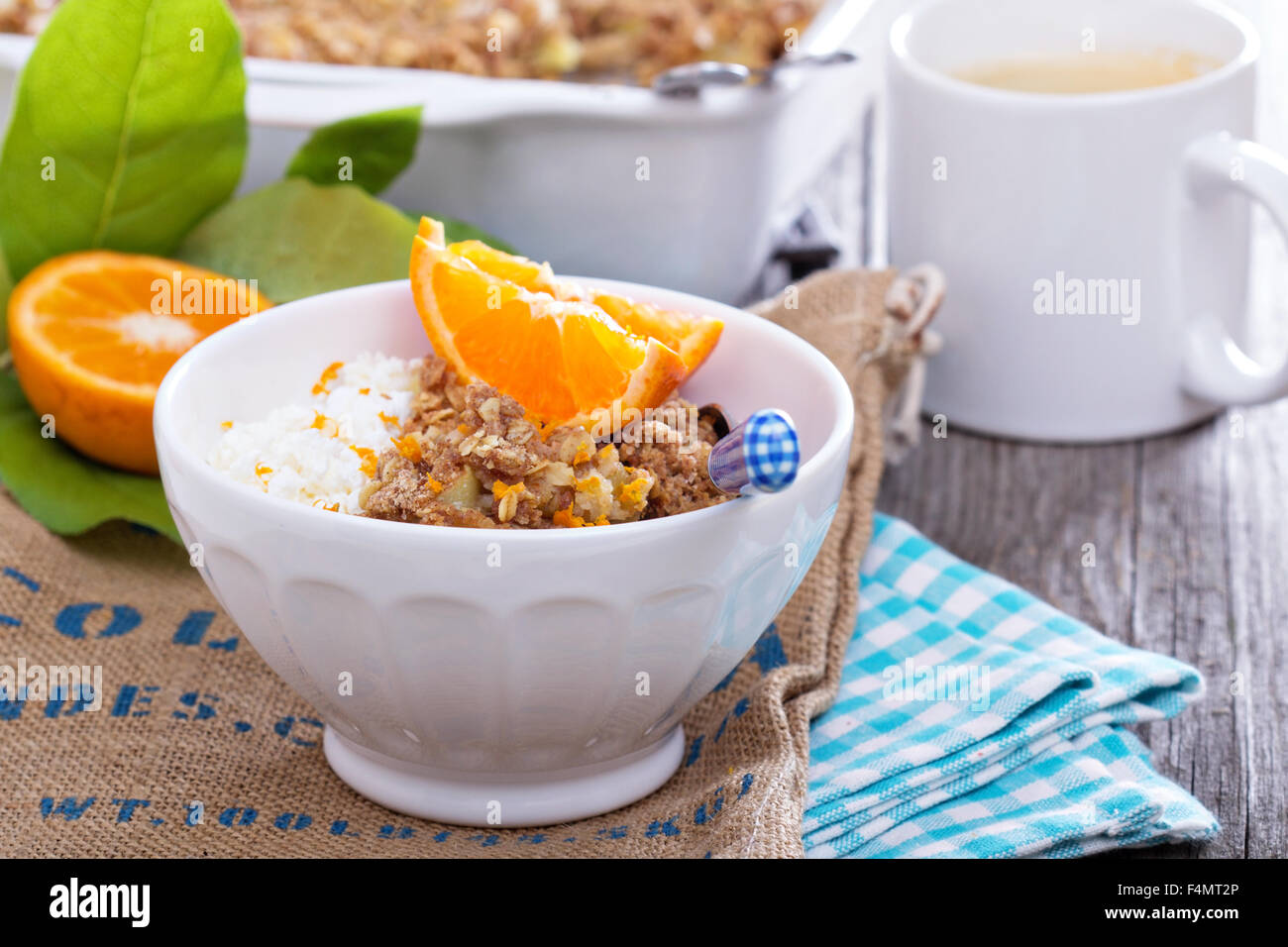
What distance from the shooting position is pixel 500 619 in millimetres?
672

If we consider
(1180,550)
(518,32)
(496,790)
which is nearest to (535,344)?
(496,790)

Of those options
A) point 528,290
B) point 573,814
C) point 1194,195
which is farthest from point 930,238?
point 573,814

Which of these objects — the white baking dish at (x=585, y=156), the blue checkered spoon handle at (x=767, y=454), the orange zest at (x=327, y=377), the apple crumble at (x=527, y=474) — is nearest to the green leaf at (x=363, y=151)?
the white baking dish at (x=585, y=156)

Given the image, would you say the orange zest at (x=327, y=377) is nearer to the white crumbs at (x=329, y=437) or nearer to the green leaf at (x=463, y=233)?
the white crumbs at (x=329, y=437)

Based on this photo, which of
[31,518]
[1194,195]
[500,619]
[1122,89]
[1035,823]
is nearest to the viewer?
[500,619]

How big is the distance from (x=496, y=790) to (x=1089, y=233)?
665 millimetres

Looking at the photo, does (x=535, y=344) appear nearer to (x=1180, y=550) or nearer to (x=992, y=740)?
(x=992, y=740)

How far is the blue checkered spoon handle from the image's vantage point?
64cm

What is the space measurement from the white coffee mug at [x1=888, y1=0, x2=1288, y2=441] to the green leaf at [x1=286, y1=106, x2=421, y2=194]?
1.33ft

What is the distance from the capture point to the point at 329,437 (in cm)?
79

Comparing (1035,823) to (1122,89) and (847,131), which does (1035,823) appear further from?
(847,131)

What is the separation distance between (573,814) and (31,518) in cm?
48

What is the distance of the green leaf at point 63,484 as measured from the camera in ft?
3.36

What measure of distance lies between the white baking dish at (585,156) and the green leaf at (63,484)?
11.6 inches
